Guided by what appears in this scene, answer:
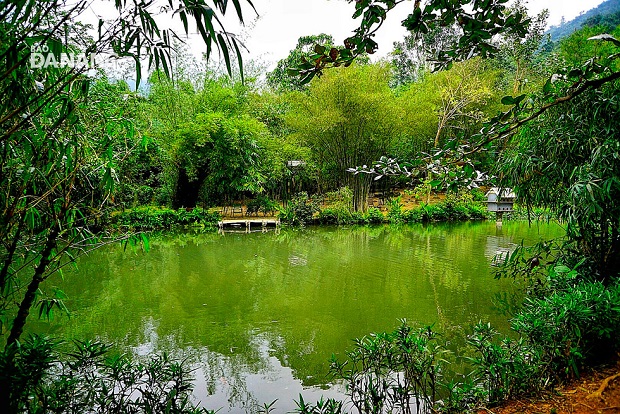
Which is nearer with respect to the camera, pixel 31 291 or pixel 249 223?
pixel 31 291

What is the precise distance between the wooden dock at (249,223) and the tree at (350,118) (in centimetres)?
314

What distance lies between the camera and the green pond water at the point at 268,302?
294 cm

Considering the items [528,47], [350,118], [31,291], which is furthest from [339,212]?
[528,47]

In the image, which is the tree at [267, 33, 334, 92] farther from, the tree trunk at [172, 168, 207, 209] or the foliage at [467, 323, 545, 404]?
the foliage at [467, 323, 545, 404]

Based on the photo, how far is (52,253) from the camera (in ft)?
6.23

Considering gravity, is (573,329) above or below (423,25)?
below

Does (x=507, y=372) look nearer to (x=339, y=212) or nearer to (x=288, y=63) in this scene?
(x=339, y=212)

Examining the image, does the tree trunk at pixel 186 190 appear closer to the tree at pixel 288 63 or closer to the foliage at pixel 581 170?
the tree at pixel 288 63

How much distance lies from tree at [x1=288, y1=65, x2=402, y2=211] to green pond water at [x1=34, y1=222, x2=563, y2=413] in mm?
5336

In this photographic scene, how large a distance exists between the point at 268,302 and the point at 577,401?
10.5 feet

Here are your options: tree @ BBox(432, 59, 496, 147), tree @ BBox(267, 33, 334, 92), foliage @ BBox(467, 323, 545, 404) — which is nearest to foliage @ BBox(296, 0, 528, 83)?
foliage @ BBox(467, 323, 545, 404)

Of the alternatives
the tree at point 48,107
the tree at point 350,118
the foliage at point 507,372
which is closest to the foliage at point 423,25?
the tree at point 48,107

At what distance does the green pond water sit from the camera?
9.63ft

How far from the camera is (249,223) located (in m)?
11.6
